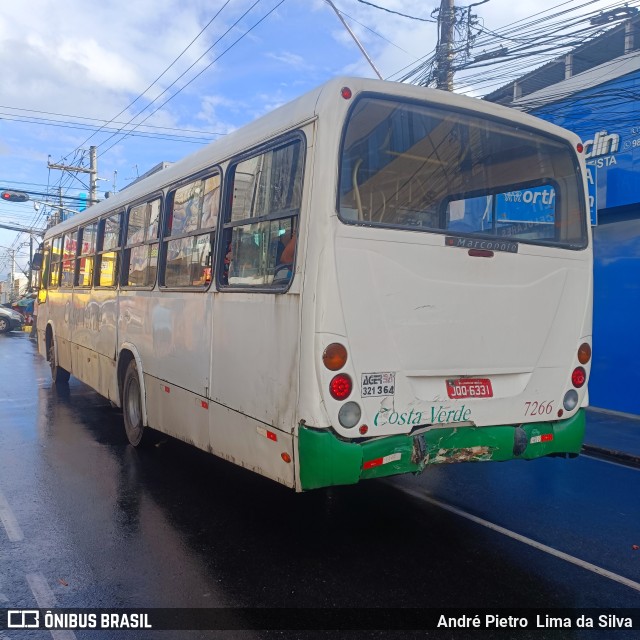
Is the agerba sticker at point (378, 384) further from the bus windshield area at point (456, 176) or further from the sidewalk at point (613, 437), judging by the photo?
the sidewalk at point (613, 437)

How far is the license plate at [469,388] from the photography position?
4.36 m

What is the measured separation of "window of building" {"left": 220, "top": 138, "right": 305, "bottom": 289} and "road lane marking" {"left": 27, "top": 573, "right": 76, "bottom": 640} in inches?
94.1

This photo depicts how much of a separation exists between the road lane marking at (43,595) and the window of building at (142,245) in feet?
11.1

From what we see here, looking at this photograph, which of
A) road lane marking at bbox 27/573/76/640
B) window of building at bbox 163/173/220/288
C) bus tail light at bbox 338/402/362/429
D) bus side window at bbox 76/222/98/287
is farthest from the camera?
bus side window at bbox 76/222/98/287

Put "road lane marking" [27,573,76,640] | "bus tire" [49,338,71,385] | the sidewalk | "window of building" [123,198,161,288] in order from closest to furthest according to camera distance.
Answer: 1. "road lane marking" [27,573,76,640]
2. "window of building" [123,198,161,288]
3. the sidewalk
4. "bus tire" [49,338,71,385]

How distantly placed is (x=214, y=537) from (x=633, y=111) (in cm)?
928

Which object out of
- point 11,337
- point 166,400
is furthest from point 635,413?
point 11,337

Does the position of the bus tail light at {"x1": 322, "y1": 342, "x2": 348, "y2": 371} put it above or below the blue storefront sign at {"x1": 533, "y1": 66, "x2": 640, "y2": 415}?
below

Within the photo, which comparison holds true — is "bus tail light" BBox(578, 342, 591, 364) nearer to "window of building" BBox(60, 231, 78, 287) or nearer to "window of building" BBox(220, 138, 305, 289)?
"window of building" BBox(220, 138, 305, 289)

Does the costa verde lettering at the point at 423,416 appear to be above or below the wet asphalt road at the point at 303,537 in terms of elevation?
above

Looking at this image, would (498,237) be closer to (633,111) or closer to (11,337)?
(633,111)

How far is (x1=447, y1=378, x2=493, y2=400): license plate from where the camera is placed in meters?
4.36

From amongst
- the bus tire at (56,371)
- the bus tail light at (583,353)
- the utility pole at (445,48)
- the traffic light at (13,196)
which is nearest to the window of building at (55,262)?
the bus tire at (56,371)

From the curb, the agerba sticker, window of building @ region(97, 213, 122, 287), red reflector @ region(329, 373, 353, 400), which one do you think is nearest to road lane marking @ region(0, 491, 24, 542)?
red reflector @ region(329, 373, 353, 400)
